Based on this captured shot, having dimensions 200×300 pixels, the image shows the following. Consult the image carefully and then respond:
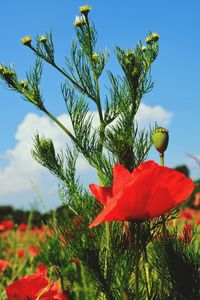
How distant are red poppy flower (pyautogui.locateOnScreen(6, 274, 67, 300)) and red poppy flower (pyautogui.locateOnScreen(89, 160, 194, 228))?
0.44 metres

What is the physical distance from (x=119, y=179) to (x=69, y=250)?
1.74 ft

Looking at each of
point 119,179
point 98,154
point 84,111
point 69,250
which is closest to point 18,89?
point 84,111

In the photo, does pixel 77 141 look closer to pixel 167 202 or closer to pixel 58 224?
pixel 58 224

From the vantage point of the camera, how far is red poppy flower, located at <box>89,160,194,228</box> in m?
1.07

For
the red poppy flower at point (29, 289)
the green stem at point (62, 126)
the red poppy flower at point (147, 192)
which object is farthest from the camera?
the green stem at point (62, 126)

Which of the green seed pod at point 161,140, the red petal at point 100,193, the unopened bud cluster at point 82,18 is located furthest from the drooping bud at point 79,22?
the red petal at point 100,193

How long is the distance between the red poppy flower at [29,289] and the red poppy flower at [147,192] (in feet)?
1.45

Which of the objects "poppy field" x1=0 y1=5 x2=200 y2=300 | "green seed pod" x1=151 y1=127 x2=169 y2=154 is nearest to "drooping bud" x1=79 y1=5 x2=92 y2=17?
"poppy field" x1=0 y1=5 x2=200 y2=300

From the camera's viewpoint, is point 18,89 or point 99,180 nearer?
point 99,180

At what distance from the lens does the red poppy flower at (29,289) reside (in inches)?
57.7

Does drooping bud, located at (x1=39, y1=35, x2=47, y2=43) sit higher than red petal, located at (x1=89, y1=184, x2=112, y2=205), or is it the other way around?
drooping bud, located at (x1=39, y1=35, x2=47, y2=43)

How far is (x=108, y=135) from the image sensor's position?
1.52 metres

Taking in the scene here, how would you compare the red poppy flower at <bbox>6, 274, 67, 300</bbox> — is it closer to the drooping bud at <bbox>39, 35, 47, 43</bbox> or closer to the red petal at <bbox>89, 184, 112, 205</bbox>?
the red petal at <bbox>89, 184, 112, 205</bbox>

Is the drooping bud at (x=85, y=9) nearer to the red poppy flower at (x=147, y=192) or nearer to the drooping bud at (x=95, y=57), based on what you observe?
the drooping bud at (x=95, y=57)
